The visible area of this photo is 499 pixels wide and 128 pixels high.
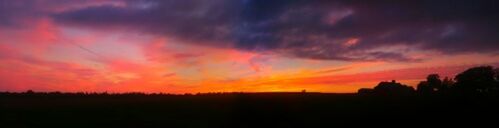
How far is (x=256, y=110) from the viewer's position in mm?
41344

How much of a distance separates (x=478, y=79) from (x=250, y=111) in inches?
1946

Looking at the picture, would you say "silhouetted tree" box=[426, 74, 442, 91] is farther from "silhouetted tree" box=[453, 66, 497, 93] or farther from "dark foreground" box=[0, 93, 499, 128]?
Result: "dark foreground" box=[0, 93, 499, 128]

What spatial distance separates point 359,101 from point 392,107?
398cm

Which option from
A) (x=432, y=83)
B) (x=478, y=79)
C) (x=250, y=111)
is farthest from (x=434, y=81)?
(x=250, y=111)

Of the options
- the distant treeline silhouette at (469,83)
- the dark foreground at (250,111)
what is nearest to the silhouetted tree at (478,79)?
the distant treeline silhouette at (469,83)

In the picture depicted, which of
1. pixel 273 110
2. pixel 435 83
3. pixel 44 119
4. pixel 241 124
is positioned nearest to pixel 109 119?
pixel 44 119

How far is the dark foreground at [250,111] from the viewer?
1484 inches

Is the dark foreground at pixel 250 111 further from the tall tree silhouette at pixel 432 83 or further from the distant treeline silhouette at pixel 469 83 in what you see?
the tall tree silhouette at pixel 432 83

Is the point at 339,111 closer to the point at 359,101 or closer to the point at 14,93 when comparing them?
the point at 359,101

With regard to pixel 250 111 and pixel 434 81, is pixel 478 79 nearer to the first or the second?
pixel 434 81

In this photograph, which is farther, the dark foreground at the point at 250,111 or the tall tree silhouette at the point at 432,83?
the tall tree silhouette at the point at 432,83

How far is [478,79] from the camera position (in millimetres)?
78750

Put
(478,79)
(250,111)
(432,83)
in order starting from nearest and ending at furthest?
(250,111), (478,79), (432,83)

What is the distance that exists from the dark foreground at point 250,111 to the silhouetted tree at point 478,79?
95.2ft
